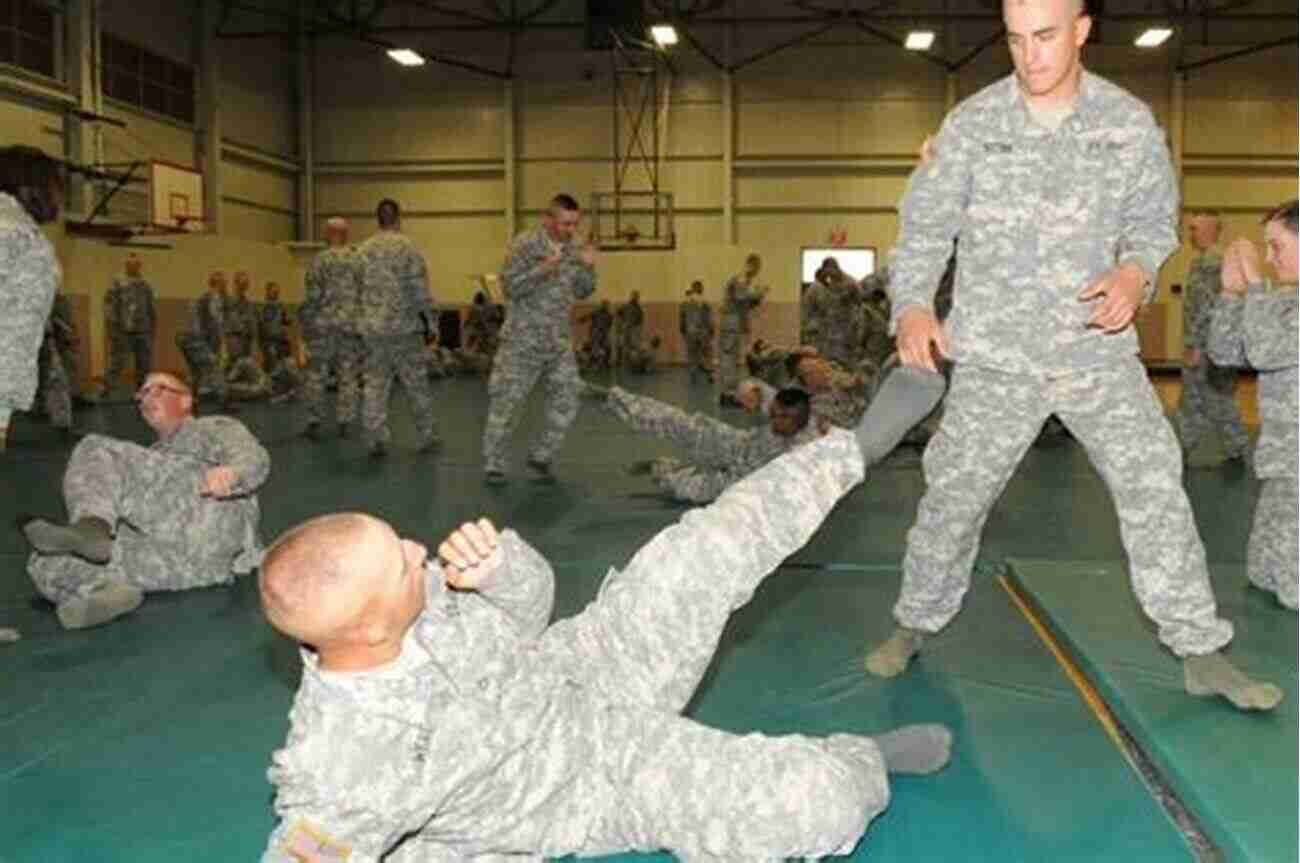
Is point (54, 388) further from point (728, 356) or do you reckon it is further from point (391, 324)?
point (728, 356)

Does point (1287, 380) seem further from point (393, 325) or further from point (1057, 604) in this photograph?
point (393, 325)

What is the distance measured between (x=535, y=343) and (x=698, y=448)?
1.51m

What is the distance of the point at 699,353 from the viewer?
20.2 m

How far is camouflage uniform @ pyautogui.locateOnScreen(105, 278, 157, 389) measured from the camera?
1320 centimetres

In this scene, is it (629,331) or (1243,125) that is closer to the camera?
(1243,125)

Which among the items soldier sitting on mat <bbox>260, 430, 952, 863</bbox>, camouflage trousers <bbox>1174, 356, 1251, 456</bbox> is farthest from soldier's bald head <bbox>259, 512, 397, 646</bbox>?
camouflage trousers <bbox>1174, 356, 1251, 456</bbox>

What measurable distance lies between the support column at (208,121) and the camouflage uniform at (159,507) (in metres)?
16.6

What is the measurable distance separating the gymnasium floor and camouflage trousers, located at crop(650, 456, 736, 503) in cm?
70

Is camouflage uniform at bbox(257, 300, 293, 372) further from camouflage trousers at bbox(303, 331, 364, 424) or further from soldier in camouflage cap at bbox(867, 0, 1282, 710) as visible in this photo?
soldier in camouflage cap at bbox(867, 0, 1282, 710)

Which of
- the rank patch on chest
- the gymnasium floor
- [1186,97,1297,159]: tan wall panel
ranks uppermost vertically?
[1186,97,1297,159]: tan wall panel

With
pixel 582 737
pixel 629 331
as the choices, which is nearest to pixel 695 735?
pixel 582 737

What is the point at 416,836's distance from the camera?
2.19m

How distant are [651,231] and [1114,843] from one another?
67.0ft

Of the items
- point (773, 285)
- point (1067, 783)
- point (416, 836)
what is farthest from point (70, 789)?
point (773, 285)
